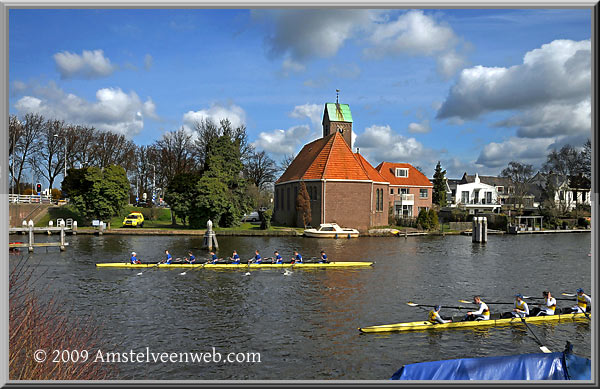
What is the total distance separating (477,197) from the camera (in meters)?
84.7

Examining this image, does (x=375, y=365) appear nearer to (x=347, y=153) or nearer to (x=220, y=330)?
(x=220, y=330)

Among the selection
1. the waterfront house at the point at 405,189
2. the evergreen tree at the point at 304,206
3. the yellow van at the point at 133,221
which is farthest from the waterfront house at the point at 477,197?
the yellow van at the point at 133,221

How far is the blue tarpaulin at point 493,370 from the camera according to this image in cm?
896

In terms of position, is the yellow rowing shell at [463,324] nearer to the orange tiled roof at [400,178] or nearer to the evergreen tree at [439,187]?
the orange tiled roof at [400,178]

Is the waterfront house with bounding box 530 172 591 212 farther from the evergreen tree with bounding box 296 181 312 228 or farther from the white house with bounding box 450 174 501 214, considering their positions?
the evergreen tree with bounding box 296 181 312 228

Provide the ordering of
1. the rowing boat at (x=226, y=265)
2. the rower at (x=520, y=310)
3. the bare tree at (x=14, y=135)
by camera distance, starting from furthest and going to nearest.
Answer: the bare tree at (x=14, y=135)
the rowing boat at (x=226, y=265)
the rower at (x=520, y=310)

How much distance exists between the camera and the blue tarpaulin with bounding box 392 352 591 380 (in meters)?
8.96

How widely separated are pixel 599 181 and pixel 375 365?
31.3ft

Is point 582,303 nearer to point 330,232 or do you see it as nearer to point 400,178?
point 330,232

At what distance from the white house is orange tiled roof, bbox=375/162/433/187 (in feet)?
50.5

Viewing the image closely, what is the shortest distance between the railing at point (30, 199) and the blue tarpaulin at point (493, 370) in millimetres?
59881

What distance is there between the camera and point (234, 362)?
44.7 ft

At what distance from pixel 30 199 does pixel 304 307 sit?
2089 inches

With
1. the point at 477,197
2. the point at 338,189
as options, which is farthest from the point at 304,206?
the point at 477,197
